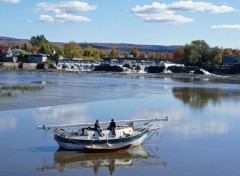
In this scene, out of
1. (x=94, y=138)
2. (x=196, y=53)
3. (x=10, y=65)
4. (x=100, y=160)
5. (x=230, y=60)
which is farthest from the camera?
(x=230, y=60)

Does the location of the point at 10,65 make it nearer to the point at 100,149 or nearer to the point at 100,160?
the point at 100,149

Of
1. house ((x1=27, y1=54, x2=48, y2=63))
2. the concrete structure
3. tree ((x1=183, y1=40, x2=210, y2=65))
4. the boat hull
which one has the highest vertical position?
tree ((x1=183, y1=40, x2=210, y2=65))

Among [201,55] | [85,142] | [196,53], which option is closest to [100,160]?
[85,142]

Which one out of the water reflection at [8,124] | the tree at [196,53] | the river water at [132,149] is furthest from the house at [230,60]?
the water reflection at [8,124]

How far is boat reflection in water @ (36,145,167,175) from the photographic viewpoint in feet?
68.5

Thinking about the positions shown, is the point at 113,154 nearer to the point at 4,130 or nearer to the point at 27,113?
the point at 4,130

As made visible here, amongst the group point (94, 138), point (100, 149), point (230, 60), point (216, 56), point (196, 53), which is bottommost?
point (100, 149)

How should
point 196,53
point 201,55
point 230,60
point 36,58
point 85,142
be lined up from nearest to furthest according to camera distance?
point 85,142 < point 36,58 < point 196,53 < point 230,60 < point 201,55

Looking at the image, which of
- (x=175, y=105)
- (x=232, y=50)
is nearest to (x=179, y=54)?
(x=232, y=50)

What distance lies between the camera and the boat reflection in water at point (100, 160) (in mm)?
20866

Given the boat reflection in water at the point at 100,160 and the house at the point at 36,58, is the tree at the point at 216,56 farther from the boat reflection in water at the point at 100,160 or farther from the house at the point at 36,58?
the boat reflection in water at the point at 100,160

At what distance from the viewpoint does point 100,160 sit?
866 inches

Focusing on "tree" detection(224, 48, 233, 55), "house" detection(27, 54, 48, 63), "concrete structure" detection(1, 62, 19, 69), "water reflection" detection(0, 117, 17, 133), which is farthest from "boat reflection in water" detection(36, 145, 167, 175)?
"tree" detection(224, 48, 233, 55)

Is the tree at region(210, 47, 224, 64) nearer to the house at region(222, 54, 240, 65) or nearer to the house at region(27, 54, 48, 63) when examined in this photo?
the house at region(222, 54, 240, 65)
